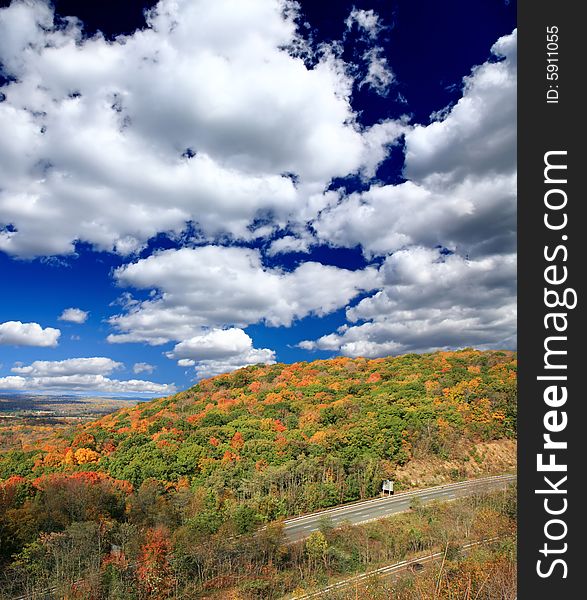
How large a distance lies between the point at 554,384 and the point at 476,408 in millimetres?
90116

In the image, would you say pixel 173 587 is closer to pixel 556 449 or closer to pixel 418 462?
pixel 556 449

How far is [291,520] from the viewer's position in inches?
2357

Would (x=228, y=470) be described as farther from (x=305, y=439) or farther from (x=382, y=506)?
(x=382, y=506)

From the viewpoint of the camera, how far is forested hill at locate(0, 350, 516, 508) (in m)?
66.9

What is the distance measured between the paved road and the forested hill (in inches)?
135

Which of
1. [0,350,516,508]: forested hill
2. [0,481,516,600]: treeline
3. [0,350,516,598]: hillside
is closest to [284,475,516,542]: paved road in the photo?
[0,350,516,598]: hillside

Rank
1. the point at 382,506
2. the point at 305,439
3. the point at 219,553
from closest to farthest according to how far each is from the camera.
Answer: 1. the point at 219,553
2. the point at 382,506
3. the point at 305,439

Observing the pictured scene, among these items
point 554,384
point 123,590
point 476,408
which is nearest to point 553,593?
point 554,384

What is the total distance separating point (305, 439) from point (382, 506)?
2045 cm

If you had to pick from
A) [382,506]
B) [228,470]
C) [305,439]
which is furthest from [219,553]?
[305,439]

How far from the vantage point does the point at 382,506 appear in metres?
62.8

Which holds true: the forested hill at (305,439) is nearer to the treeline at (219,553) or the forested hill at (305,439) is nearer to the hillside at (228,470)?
the hillside at (228,470)

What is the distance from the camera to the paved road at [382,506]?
5601 centimetres

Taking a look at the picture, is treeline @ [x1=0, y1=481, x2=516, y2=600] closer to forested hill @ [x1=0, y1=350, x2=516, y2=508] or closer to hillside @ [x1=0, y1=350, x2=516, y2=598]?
hillside @ [x1=0, y1=350, x2=516, y2=598]
